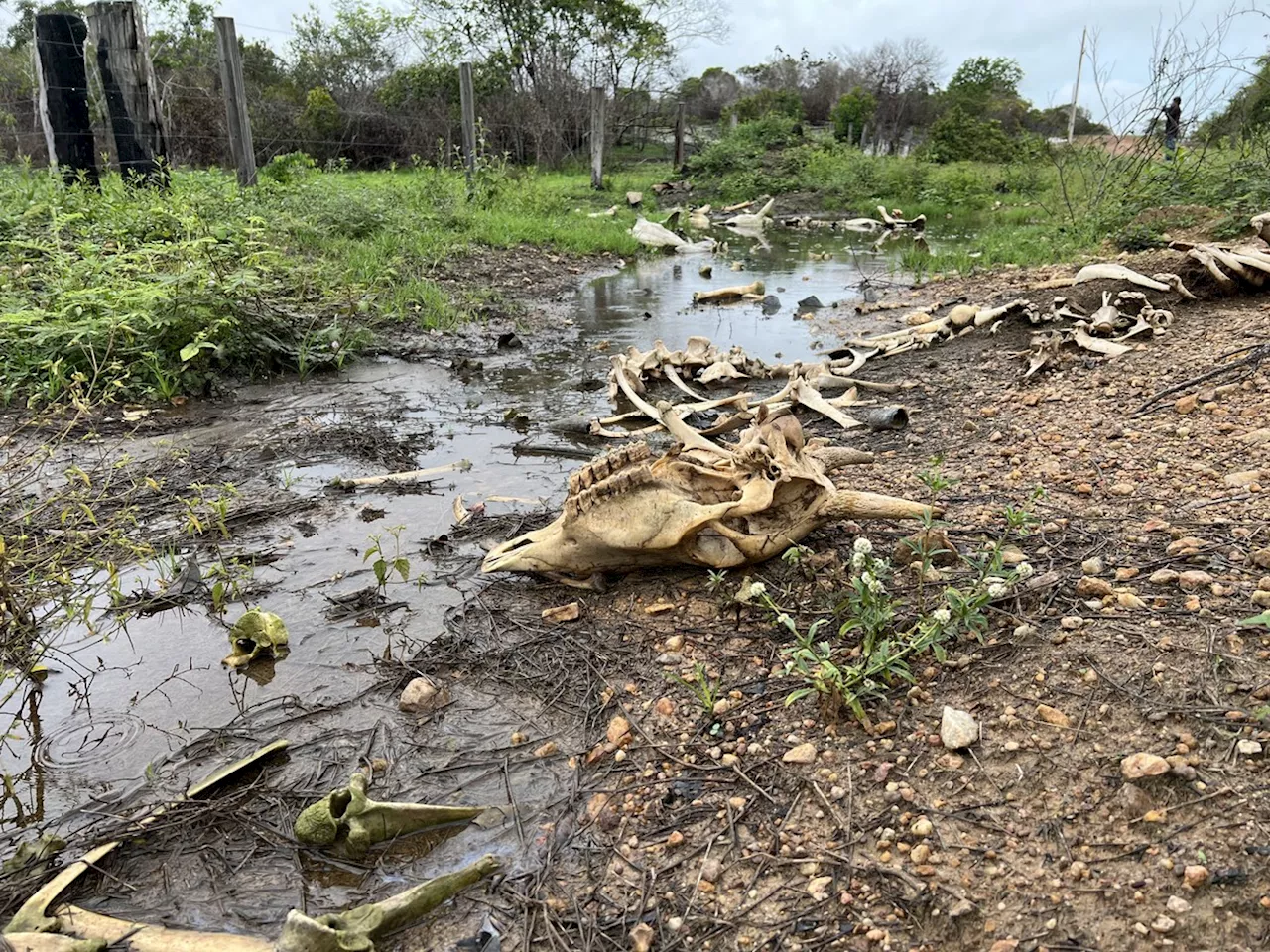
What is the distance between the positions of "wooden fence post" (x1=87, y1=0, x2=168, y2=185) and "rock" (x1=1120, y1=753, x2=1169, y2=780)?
8.19 metres

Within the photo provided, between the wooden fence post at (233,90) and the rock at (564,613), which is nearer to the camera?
the rock at (564,613)

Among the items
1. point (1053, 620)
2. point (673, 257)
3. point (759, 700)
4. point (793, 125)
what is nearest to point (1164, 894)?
point (1053, 620)

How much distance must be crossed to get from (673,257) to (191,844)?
11.6 metres

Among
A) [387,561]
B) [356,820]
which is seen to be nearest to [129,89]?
[387,561]

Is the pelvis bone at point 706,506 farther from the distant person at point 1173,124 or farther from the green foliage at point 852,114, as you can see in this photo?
the green foliage at point 852,114

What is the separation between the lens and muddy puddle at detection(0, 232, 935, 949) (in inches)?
77.2

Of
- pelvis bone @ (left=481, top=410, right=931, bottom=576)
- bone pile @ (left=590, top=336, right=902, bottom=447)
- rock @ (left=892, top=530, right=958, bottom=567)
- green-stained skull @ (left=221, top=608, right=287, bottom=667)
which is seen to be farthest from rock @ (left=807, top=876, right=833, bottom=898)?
bone pile @ (left=590, top=336, right=902, bottom=447)

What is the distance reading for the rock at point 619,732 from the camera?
2.27 meters

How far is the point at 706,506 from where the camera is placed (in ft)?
9.16

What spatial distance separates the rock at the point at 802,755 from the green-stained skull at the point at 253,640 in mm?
1716

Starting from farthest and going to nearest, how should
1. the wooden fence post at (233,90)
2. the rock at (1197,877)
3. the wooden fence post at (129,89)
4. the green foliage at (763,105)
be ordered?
1. the green foliage at (763,105)
2. the wooden fence post at (233,90)
3. the wooden fence post at (129,89)
4. the rock at (1197,877)

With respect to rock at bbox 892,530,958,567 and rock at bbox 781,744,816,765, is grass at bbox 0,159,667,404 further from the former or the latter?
rock at bbox 892,530,958,567

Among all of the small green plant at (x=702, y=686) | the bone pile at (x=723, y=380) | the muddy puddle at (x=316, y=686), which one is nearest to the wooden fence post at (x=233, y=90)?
the muddy puddle at (x=316, y=686)

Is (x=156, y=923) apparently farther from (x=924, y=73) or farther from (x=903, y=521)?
(x=924, y=73)
